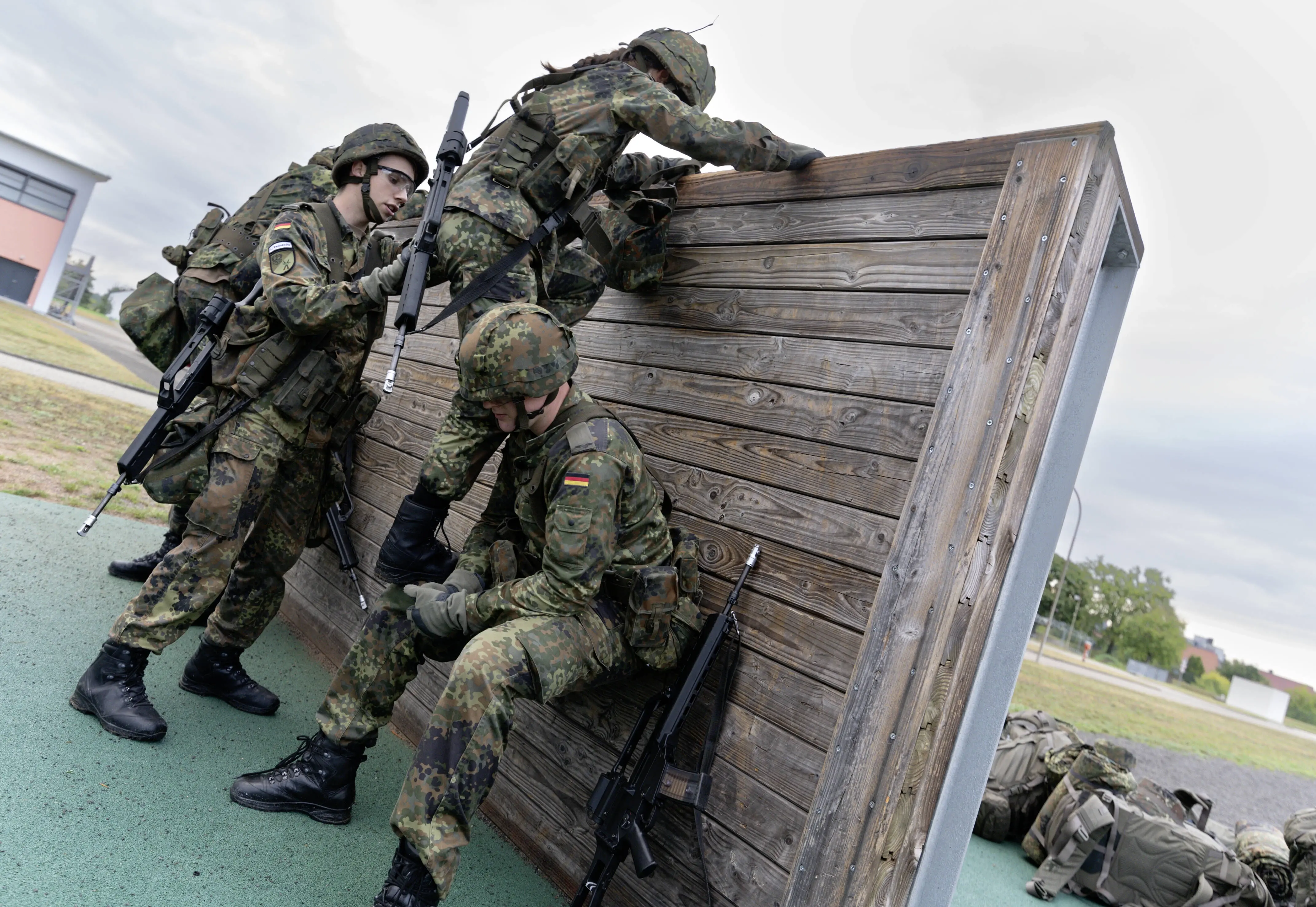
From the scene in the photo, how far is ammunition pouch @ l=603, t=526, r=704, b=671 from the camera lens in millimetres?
2543

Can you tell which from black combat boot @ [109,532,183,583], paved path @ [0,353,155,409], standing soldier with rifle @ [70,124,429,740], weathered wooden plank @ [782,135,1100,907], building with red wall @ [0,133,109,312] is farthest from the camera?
building with red wall @ [0,133,109,312]

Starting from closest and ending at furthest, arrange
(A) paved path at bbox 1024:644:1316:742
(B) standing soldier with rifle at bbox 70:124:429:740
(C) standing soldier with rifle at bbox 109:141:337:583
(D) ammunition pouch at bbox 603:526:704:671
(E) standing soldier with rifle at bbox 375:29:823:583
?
1. (D) ammunition pouch at bbox 603:526:704:671
2. (E) standing soldier with rifle at bbox 375:29:823:583
3. (B) standing soldier with rifle at bbox 70:124:429:740
4. (C) standing soldier with rifle at bbox 109:141:337:583
5. (A) paved path at bbox 1024:644:1316:742

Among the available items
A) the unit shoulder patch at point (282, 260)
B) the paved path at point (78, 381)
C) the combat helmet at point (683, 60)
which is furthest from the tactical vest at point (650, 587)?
the paved path at point (78, 381)

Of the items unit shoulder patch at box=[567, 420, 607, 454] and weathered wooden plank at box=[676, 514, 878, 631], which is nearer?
weathered wooden plank at box=[676, 514, 878, 631]

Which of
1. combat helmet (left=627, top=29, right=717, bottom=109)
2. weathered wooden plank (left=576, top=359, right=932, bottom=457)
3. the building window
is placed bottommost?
weathered wooden plank (left=576, top=359, right=932, bottom=457)

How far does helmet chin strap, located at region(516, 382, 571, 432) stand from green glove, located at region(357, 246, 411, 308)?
36.8 inches

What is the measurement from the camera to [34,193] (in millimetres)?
32312

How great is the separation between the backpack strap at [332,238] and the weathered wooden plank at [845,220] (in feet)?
Answer: 4.89

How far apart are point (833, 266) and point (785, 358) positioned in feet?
1.14

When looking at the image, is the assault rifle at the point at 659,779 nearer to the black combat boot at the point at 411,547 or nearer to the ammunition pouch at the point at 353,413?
the black combat boot at the point at 411,547

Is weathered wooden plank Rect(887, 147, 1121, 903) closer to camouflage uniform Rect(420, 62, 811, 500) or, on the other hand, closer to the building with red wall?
camouflage uniform Rect(420, 62, 811, 500)

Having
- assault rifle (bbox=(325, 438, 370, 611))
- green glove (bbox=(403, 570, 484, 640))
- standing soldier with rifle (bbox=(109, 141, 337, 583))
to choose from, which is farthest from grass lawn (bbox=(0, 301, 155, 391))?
green glove (bbox=(403, 570, 484, 640))

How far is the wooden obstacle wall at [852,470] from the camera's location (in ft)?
7.63

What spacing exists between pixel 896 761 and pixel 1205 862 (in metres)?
3.16
